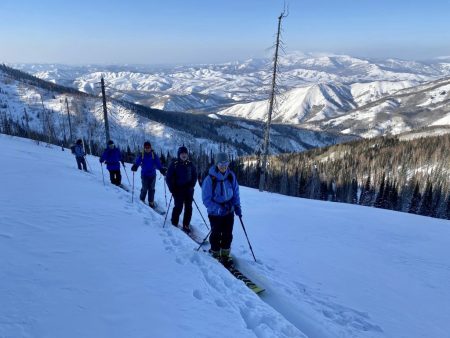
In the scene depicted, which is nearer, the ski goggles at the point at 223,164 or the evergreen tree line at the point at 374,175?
the ski goggles at the point at 223,164

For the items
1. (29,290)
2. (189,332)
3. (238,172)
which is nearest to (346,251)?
(189,332)

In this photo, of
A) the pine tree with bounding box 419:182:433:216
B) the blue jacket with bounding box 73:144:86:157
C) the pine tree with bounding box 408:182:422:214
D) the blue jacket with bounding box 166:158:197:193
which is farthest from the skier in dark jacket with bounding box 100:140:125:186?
the pine tree with bounding box 419:182:433:216

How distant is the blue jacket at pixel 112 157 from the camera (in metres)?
16.0

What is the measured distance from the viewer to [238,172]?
9369 centimetres

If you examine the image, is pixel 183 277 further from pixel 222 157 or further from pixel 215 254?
pixel 222 157

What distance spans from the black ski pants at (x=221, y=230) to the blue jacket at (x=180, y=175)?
2.30 meters

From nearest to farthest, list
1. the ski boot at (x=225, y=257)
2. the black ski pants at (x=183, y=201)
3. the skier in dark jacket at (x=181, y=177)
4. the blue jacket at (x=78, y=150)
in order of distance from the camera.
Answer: the ski boot at (x=225, y=257)
the skier in dark jacket at (x=181, y=177)
the black ski pants at (x=183, y=201)
the blue jacket at (x=78, y=150)

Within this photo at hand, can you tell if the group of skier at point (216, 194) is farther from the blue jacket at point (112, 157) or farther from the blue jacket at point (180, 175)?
the blue jacket at point (112, 157)

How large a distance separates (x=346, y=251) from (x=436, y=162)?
118 m

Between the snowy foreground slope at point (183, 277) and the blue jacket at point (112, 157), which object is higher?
the blue jacket at point (112, 157)

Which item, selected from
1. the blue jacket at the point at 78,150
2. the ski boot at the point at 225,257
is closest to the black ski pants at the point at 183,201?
the ski boot at the point at 225,257

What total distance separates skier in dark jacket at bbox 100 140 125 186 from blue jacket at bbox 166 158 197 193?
6.63 metres

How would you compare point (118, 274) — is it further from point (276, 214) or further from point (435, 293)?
point (276, 214)

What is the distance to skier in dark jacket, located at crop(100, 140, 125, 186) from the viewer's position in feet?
52.4
